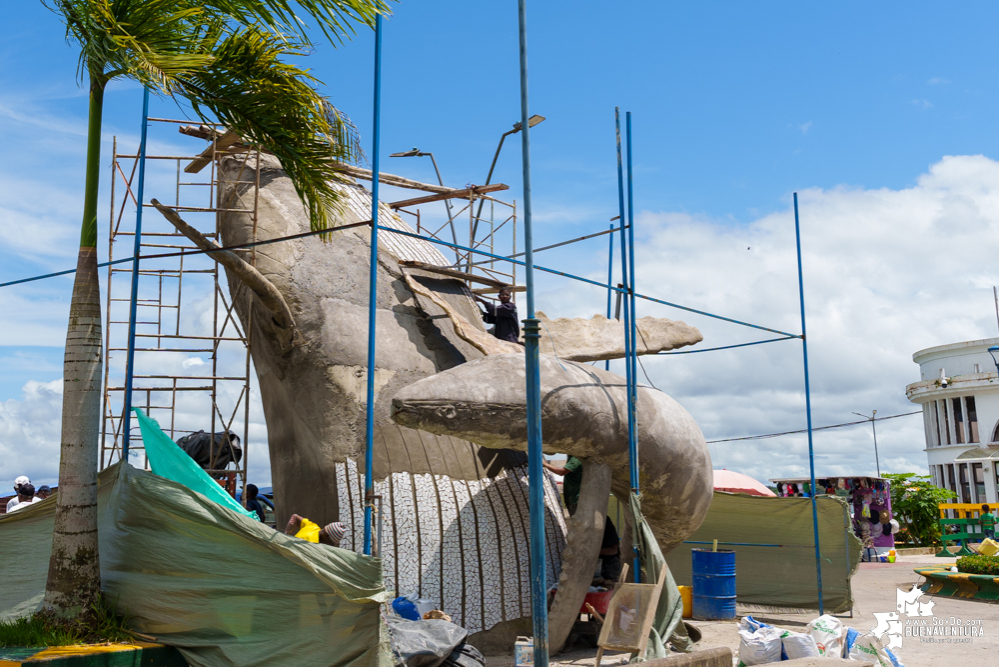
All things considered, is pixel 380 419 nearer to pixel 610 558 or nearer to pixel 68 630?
pixel 610 558

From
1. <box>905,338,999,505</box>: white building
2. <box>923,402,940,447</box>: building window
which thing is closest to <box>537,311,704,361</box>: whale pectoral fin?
<box>905,338,999,505</box>: white building

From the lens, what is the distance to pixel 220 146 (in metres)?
10.0

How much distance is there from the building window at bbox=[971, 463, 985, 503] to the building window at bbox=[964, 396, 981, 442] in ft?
4.14

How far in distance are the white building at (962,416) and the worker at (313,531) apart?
3534cm

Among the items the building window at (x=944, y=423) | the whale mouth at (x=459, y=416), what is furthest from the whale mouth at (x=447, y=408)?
the building window at (x=944, y=423)

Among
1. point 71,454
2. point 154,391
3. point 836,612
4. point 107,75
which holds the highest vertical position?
point 107,75

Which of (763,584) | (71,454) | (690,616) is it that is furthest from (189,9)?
(763,584)

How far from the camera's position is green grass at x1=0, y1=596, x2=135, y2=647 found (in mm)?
5906

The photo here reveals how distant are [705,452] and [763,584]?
4.01 m

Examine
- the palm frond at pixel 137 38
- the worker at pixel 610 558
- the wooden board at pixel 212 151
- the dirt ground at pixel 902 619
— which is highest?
the wooden board at pixel 212 151

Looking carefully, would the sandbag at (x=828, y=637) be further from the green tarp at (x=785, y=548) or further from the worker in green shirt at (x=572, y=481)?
the green tarp at (x=785, y=548)

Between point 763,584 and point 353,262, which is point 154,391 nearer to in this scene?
point 353,262

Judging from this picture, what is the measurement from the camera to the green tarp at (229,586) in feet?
19.7

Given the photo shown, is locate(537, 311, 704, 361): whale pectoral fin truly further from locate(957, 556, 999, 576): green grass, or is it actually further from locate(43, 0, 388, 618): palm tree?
locate(957, 556, 999, 576): green grass
